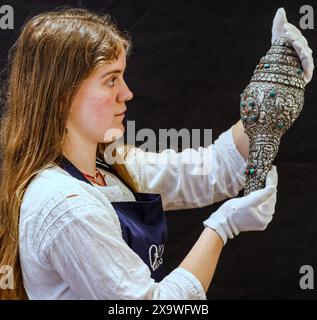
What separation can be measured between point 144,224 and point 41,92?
412 mm

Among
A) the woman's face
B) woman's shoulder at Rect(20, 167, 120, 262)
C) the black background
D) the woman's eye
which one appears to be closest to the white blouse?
woman's shoulder at Rect(20, 167, 120, 262)

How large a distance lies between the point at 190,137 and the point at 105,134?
0.63 metres

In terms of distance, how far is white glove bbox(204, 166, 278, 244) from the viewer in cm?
177

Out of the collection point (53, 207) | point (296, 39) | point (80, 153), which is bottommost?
point (53, 207)

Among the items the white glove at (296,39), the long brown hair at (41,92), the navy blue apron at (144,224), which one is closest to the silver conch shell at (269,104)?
the white glove at (296,39)

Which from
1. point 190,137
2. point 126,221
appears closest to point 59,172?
point 126,221

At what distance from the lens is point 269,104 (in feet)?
5.98

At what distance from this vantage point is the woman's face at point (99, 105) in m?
1.79

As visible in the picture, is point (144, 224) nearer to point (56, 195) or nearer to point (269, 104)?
point (56, 195)

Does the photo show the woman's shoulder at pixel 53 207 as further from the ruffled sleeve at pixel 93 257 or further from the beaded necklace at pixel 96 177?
the beaded necklace at pixel 96 177

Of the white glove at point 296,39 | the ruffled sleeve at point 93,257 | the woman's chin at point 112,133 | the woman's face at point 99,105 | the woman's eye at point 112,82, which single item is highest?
the white glove at point 296,39

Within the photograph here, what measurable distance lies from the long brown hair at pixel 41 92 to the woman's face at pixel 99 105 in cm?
2

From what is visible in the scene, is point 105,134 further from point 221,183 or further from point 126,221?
point 221,183

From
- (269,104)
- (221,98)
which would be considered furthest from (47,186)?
(221,98)
